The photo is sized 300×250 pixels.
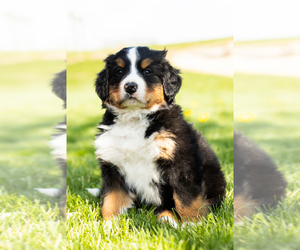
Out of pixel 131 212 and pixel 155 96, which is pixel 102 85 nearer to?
pixel 155 96

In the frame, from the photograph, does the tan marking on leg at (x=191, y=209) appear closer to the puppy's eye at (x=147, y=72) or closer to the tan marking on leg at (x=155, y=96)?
the tan marking on leg at (x=155, y=96)

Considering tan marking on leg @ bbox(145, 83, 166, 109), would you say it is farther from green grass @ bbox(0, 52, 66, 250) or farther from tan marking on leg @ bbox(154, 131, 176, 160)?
green grass @ bbox(0, 52, 66, 250)

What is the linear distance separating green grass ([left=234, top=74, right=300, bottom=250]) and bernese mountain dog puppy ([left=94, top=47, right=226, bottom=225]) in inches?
28.1

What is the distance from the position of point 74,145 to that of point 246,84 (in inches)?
152

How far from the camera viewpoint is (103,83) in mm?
2682

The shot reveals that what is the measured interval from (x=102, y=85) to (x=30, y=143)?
33.1 inches

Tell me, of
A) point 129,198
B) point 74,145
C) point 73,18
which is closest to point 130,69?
point 129,198

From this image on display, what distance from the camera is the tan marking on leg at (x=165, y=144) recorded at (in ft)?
7.88

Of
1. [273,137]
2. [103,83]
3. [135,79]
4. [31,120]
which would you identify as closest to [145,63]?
[135,79]

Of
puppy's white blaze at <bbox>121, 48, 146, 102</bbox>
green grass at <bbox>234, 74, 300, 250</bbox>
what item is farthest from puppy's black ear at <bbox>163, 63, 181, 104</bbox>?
green grass at <bbox>234, 74, 300, 250</bbox>

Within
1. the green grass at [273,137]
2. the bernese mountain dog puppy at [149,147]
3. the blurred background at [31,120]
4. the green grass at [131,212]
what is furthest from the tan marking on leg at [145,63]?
the green grass at [273,137]

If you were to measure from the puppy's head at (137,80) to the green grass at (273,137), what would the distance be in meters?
0.93

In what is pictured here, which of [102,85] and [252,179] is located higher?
[102,85]

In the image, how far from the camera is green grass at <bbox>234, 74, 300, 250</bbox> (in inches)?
65.9
